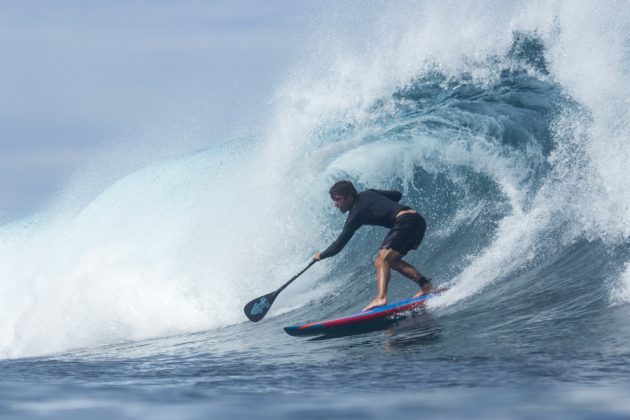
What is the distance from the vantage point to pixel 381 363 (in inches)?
217

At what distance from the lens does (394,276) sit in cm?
957

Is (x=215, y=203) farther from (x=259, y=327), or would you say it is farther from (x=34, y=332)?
(x=259, y=327)

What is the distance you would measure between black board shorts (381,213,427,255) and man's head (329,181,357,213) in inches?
17.7

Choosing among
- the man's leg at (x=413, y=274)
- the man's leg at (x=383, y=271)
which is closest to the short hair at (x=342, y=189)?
the man's leg at (x=383, y=271)

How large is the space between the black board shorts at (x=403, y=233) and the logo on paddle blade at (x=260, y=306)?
1613 millimetres

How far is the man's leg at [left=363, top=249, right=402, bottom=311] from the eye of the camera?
25.0ft

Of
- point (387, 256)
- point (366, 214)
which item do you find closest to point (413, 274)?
point (387, 256)

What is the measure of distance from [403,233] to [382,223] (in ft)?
0.75

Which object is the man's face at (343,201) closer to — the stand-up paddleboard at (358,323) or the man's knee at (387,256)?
the man's knee at (387,256)

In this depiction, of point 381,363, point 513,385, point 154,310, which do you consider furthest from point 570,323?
point 154,310

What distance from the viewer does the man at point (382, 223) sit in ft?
25.4

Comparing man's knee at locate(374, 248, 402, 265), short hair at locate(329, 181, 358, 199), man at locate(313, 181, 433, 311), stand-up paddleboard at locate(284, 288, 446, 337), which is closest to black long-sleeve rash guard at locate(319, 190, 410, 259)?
man at locate(313, 181, 433, 311)

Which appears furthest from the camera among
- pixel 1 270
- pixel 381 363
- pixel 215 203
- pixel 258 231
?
pixel 1 270

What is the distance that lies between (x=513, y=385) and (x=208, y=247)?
25.7ft
